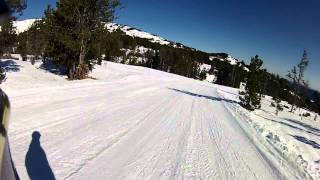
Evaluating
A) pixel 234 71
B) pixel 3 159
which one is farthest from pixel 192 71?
pixel 3 159

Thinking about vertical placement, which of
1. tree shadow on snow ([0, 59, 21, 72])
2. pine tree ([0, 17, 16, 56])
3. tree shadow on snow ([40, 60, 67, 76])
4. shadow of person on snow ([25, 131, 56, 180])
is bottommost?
tree shadow on snow ([40, 60, 67, 76])

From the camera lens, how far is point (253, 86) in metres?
27.3

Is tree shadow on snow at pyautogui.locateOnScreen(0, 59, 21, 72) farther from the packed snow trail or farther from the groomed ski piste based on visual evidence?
the packed snow trail

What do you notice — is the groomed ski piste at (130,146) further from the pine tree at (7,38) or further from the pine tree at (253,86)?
the pine tree at (253,86)

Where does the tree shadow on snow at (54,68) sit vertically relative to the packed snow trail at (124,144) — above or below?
below

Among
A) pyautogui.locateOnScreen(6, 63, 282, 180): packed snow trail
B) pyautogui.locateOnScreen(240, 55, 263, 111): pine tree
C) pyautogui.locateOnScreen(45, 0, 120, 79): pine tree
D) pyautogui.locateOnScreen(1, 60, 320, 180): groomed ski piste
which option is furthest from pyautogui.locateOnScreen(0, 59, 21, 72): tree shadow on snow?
pyautogui.locateOnScreen(240, 55, 263, 111): pine tree

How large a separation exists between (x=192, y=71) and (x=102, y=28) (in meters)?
111

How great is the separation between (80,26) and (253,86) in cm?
1359

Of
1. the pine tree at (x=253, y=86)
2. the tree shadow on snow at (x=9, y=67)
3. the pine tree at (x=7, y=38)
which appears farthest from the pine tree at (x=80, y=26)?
the pine tree at (x=253, y=86)

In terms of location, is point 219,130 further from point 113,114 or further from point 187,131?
point 113,114

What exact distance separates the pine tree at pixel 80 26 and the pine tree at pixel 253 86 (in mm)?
11057

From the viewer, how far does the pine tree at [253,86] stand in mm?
27250

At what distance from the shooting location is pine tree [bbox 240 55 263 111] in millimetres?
27250

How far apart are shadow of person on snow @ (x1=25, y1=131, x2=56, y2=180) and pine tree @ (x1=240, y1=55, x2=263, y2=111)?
2241 centimetres
